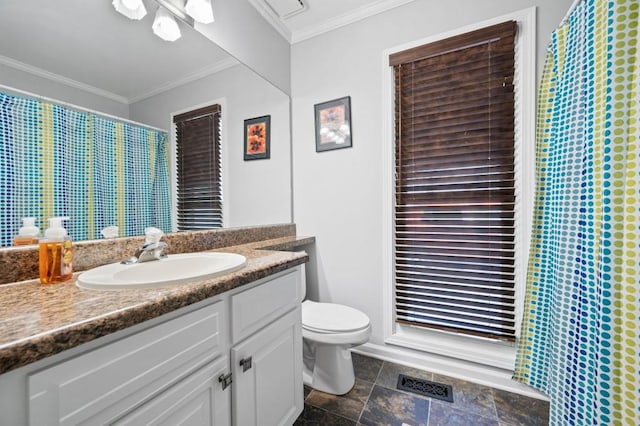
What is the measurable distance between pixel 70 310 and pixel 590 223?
4.84 ft

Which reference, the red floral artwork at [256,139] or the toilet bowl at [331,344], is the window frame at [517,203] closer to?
the toilet bowl at [331,344]

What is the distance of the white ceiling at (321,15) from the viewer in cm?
176

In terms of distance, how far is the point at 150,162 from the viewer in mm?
1180

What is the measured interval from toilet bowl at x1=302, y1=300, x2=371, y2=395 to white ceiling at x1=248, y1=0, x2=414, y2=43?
1.97m

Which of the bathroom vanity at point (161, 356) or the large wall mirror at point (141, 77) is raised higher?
the large wall mirror at point (141, 77)

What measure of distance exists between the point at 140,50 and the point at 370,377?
2093 millimetres

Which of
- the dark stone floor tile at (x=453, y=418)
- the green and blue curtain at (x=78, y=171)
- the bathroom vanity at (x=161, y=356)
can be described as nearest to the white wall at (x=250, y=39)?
the green and blue curtain at (x=78, y=171)

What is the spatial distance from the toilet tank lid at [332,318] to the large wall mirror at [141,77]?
0.70 metres

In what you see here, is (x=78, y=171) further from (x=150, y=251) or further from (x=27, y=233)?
(x=150, y=251)

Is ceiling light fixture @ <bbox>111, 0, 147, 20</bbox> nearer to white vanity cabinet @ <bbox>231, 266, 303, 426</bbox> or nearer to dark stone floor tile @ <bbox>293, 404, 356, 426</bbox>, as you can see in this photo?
white vanity cabinet @ <bbox>231, 266, 303, 426</bbox>

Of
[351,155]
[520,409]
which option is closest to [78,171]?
[351,155]

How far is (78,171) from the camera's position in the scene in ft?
3.06

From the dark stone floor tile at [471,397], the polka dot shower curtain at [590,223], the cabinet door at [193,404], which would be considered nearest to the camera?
the cabinet door at [193,404]

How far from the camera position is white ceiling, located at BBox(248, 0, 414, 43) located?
176 cm
